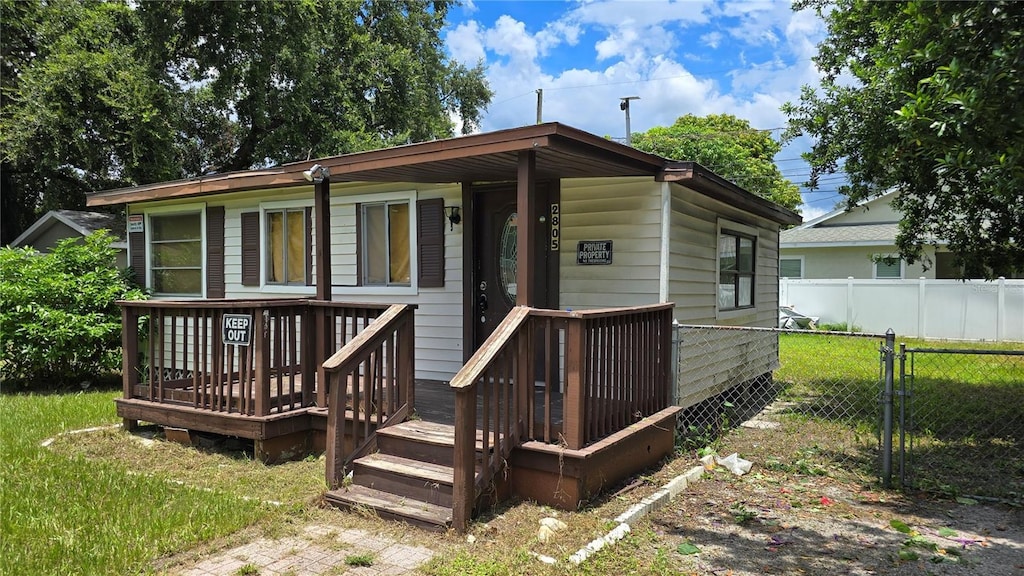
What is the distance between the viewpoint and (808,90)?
7672 millimetres

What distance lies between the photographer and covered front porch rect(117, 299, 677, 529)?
414 cm

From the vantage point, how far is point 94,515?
406 centimetres

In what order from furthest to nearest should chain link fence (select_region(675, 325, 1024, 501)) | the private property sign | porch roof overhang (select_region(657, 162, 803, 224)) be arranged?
the private property sign < porch roof overhang (select_region(657, 162, 803, 224)) < chain link fence (select_region(675, 325, 1024, 501))

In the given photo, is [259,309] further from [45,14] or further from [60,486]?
[45,14]

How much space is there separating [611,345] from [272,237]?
5.26m

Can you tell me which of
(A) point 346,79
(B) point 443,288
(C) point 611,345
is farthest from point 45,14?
(C) point 611,345

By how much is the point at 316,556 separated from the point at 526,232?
2367 millimetres

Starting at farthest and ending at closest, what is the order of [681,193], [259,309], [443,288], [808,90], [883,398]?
[808,90], [443,288], [681,193], [259,309], [883,398]

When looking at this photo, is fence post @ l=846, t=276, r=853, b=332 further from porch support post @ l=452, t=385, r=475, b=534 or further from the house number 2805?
porch support post @ l=452, t=385, r=475, b=534

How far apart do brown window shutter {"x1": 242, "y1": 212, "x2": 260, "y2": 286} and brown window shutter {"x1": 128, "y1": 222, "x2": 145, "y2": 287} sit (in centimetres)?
216

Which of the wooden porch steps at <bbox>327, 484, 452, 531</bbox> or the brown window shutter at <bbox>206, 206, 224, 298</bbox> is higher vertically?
the brown window shutter at <bbox>206, 206, 224, 298</bbox>

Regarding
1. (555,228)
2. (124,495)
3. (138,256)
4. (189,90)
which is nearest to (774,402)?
(555,228)

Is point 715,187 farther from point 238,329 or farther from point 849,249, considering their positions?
point 849,249

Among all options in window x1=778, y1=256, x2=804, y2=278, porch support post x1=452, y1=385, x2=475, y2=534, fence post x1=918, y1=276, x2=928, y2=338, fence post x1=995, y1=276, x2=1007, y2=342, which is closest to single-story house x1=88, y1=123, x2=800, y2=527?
porch support post x1=452, y1=385, x2=475, y2=534
